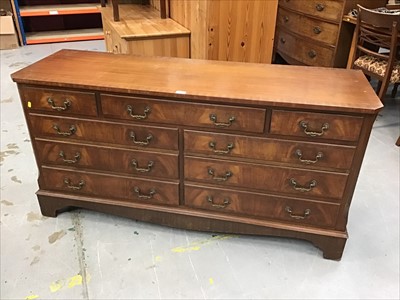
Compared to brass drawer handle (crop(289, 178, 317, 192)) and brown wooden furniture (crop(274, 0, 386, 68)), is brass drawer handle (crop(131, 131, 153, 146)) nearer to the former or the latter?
brass drawer handle (crop(289, 178, 317, 192))

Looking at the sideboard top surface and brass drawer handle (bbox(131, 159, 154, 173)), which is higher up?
the sideboard top surface

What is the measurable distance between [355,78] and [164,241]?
120 cm

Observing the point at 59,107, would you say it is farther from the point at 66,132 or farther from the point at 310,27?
→ the point at 310,27

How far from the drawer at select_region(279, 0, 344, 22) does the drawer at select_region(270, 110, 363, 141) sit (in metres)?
2.01

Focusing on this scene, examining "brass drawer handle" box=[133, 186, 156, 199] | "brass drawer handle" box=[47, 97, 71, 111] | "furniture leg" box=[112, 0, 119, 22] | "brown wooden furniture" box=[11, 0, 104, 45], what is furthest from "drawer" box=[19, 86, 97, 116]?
"brown wooden furniture" box=[11, 0, 104, 45]

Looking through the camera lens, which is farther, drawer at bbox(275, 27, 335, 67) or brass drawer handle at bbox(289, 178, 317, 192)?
drawer at bbox(275, 27, 335, 67)

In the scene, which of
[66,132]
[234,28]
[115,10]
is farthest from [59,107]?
[115,10]

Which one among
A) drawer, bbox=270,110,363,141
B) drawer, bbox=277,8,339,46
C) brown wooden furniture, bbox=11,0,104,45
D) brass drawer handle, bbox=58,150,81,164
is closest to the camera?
drawer, bbox=270,110,363,141

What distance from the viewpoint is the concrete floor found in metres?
1.53

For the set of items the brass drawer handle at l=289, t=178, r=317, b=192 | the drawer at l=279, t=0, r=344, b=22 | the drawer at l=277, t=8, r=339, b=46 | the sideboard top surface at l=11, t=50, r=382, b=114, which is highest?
the drawer at l=279, t=0, r=344, b=22

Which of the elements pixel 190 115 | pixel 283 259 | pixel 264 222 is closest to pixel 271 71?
pixel 190 115

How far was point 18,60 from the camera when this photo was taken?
13.9 feet

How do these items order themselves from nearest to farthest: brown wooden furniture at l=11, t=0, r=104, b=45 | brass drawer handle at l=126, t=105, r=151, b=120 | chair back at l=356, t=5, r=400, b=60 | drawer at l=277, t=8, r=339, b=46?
brass drawer handle at l=126, t=105, r=151, b=120 < chair back at l=356, t=5, r=400, b=60 < drawer at l=277, t=8, r=339, b=46 < brown wooden furniture at l=11, t=0, r=104, b=45

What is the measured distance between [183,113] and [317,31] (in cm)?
230
